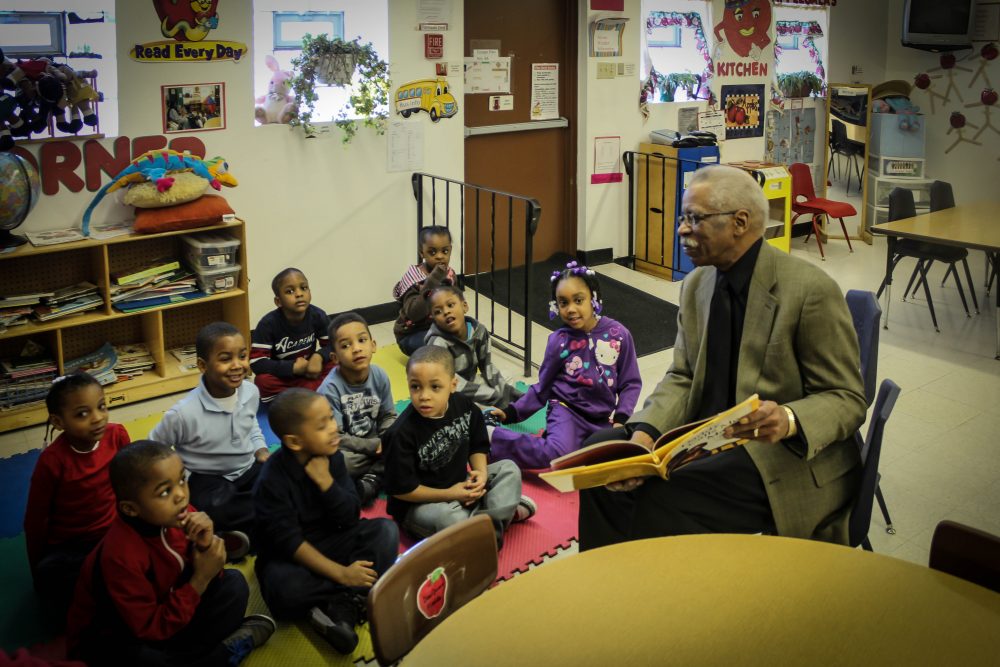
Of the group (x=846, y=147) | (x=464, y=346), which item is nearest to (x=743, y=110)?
(x=846, y=147)

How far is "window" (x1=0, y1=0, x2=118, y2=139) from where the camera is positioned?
4.27 m

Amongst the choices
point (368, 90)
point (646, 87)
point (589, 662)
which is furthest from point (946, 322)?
point (589, 662)

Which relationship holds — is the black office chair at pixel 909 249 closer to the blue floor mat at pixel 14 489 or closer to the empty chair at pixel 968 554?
the empty chair at pixel 968 554

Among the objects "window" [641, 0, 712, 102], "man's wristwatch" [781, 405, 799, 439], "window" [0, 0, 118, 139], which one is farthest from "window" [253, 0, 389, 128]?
"man's wristwatch" [781, 405, 799, 439]

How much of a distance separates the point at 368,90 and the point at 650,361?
225cm

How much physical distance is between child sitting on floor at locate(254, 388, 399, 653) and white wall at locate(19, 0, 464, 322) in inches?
97.7

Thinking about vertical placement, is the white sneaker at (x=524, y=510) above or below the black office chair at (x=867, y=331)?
below

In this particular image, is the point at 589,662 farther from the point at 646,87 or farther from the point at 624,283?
the point at 646,87

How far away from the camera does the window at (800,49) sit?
783 centimetres

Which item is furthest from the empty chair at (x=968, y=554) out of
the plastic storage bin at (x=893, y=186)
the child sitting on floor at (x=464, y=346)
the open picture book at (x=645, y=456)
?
the plastic storage bin at (x=893, y=186)

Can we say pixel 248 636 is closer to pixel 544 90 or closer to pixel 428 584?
pixel 428 584

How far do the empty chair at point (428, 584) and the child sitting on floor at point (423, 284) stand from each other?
297cm

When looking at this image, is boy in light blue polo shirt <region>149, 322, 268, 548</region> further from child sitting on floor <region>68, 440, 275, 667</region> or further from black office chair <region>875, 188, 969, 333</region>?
black office chair <region>875, 188, 969, 333</region>

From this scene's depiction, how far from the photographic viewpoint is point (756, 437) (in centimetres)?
233
